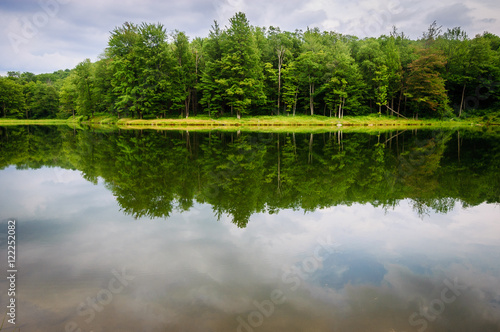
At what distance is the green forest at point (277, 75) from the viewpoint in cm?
4366

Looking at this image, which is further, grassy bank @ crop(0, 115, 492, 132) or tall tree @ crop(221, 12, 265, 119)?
tall tree @ crop(221, 12, 265, 119)

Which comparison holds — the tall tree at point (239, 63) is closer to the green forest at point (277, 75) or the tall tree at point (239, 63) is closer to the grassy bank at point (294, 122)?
the green forest at point (277, 75)

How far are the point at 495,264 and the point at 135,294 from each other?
16.6 ft

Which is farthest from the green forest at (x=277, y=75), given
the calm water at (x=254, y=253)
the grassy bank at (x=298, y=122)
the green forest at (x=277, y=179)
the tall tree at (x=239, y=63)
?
the calm water at (x=254, y=253)

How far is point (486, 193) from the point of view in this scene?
314 inches

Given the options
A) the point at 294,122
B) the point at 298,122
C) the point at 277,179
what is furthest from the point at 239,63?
the point at 277,179

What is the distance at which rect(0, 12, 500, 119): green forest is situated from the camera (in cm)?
4366

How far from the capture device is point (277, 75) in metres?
50.0

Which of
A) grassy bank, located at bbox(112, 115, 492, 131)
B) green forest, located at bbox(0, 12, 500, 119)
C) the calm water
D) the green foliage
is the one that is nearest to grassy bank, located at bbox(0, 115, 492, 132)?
grassy bank, located at bbox(112, 115, 492, 131)

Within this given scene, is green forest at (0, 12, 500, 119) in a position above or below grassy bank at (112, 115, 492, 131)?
above

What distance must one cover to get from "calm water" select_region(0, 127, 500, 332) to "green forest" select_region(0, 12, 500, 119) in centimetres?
3554

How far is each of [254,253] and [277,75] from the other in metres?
48.9

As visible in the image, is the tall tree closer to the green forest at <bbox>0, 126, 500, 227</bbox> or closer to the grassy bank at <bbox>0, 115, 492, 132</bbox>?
the grassy bank at <bbox>0, 115, 492, 132</bbox>

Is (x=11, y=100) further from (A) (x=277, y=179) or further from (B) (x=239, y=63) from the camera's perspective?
(A) (x=277, y=179)
